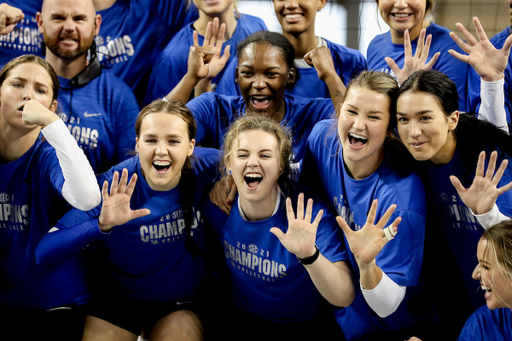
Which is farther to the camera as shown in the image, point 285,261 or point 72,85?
point 72,85

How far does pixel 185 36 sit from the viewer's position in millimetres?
3309

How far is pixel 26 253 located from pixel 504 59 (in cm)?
238

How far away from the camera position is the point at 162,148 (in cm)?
221

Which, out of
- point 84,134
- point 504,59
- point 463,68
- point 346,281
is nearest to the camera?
point 346,281

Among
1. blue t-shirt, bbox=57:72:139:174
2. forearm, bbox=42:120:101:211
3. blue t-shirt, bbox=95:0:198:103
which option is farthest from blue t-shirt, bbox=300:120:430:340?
blue t-shirt, bbox=95:0:198:103

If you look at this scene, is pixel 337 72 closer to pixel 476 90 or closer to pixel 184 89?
pixel 476 90

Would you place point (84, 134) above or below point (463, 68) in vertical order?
below

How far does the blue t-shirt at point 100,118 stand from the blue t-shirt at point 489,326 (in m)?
1.93

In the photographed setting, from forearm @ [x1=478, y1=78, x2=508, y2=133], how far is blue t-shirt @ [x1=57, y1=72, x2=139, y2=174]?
1.86 meters

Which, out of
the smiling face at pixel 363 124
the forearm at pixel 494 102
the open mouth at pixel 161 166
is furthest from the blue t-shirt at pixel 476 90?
the open mouth at pixel 161 166

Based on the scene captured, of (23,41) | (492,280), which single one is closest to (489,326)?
(492,280)

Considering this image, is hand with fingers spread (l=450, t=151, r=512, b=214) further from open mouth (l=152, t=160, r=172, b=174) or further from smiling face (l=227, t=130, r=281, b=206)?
open mouth (l=152, t=160, r=172, b=174)

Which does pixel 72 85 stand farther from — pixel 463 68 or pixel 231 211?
pixel 463 68

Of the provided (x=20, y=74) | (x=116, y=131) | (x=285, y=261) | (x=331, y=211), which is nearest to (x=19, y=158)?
(x=20, y=74)
